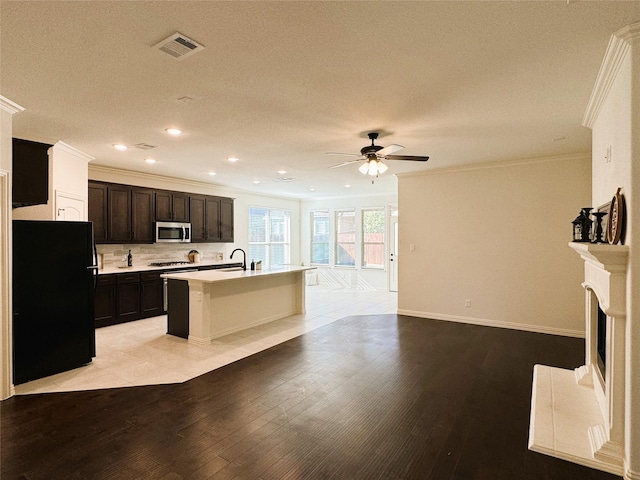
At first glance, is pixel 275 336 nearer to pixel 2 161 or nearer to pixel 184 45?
pixel 2 161

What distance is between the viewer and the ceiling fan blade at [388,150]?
3.52 m

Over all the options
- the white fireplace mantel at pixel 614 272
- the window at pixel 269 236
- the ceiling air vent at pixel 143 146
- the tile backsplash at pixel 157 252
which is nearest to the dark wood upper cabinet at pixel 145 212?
the tile backsplash at pixel 157 252

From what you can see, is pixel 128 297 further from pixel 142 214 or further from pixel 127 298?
pixel 142 214

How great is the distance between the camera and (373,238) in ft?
31.0

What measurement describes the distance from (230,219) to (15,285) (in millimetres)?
4881

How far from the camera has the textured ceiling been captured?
5.92 feet

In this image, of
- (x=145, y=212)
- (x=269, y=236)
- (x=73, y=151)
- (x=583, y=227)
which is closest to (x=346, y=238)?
(x=269, y=236)

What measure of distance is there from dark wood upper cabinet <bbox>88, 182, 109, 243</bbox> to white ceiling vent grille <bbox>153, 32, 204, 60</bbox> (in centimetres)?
427

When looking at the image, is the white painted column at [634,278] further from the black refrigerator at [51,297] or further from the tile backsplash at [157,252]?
the tile backsplash at [157,252]

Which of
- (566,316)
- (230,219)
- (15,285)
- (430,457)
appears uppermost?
(230,219)

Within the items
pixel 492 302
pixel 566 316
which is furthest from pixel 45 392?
pixel 566 316

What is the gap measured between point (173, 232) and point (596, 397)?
6.52 meters

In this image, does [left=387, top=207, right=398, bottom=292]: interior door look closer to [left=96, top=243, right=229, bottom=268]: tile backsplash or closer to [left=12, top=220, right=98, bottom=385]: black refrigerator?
[left=96, top=243, right=229, bottom=268]: tile backsplash

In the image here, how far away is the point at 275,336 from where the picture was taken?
16.2ft
